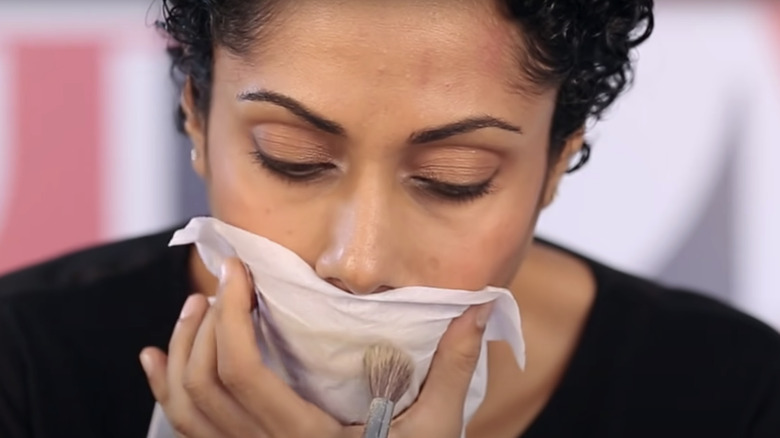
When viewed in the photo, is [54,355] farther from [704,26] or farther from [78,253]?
[704,26]

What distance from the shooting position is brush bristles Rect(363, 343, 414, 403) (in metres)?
0.78

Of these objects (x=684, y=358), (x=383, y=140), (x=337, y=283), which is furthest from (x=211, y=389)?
(x=684, y=358)

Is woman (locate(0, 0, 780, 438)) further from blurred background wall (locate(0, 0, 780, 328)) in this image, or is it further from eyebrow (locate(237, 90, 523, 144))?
blurred background wall (locate(0, 0, 780, 328))

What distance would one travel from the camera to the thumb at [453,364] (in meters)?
0.84

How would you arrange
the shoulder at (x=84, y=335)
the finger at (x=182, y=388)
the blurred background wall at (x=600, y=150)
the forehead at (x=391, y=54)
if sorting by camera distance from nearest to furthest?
the forehead at (x=391, y=54) < the finger at (x=182, y=388) < the shoulder at (x=84, y=335) < the blurred background wall at (x=600, y=150)

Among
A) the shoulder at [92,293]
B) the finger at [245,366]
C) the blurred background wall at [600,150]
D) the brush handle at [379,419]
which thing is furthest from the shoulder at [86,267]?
the blurred background wall at [600,150]

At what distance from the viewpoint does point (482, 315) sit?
2.79ft

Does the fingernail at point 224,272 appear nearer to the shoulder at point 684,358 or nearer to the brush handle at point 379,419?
the brush handle at point 379,419

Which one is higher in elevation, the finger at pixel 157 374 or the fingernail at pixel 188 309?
the fingernail at pixel 188 309

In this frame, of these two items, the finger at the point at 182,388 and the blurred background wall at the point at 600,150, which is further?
the blurred background wall at the point at 600,150

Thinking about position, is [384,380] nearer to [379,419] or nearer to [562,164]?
[379,419]

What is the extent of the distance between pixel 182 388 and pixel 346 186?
216 mm

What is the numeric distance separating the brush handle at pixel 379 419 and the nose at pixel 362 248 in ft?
0.26

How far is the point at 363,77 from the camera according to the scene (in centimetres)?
75
